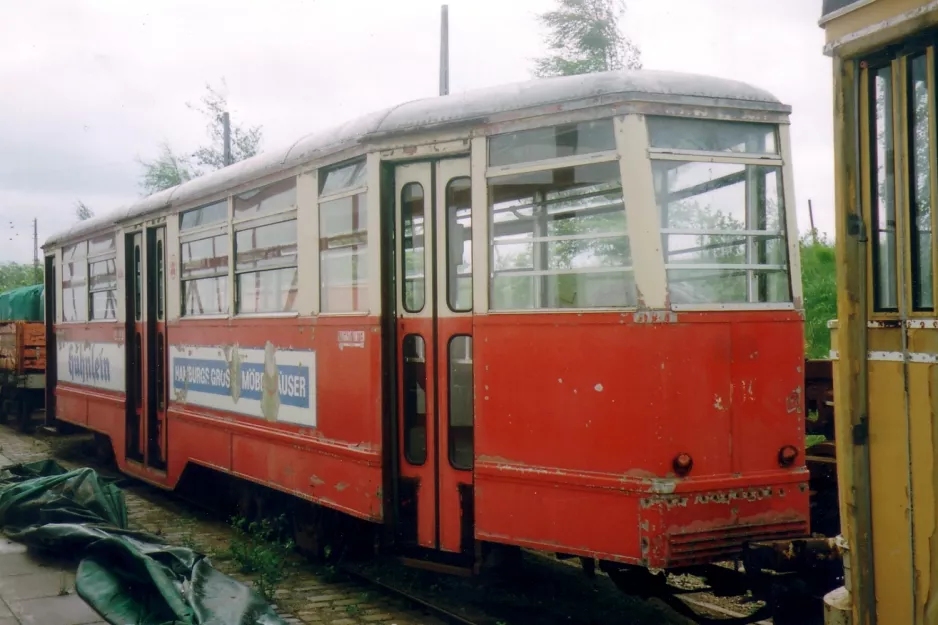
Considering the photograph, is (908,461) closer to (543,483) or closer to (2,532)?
(543,483)

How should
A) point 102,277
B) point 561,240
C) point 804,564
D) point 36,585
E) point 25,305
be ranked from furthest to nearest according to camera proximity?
point 25,305 → point 102,277 → point 36,585 → point 561,240 → point 804,564

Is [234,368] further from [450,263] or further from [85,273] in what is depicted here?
[85,273]

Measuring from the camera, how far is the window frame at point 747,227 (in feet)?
16.2

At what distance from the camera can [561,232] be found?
543 centimetres

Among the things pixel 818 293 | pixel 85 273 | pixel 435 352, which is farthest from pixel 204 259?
pixel 818 293

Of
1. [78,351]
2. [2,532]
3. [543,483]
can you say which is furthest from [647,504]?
[78,351]

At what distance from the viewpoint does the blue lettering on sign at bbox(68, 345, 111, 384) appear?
35.8 ft

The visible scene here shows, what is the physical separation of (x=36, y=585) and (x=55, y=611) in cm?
64

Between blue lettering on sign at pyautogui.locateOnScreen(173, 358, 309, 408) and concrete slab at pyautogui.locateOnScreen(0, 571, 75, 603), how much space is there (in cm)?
189

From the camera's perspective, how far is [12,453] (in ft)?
46.3

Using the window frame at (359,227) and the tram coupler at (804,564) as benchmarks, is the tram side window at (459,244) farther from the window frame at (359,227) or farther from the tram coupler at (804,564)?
the tram coupler at (804,564)

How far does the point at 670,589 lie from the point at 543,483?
0.92m

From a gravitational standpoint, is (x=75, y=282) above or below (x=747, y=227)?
above

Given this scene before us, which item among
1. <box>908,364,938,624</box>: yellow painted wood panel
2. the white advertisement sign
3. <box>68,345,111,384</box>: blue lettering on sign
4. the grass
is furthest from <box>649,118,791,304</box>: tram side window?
<box>68,345,111,384</box>: blue lettering on sign
